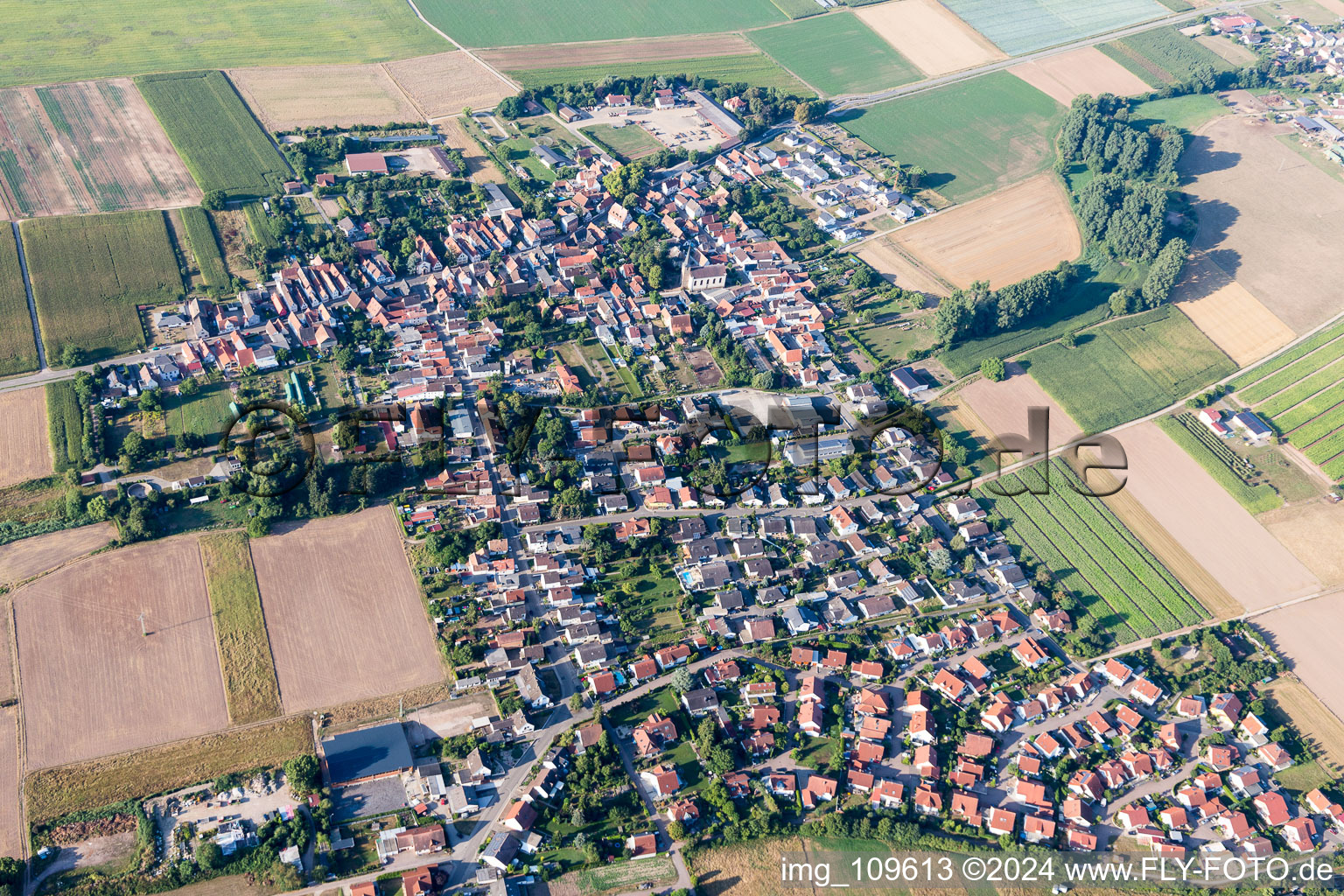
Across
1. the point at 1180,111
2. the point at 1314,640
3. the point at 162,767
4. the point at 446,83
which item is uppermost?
the point at 446,83

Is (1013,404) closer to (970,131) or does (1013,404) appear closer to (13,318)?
(970,131)

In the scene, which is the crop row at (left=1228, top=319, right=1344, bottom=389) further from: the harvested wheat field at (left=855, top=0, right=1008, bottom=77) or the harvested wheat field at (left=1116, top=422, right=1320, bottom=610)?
the harvested wheat field at (left=855, top=0, right=1008, bottom=77)

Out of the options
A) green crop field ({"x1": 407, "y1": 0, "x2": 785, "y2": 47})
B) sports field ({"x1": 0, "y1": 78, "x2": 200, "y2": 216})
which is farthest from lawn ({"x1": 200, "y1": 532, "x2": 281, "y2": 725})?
green crop field ({"x1": 407, "y1": 0, "x2": 785, "y2": 47})

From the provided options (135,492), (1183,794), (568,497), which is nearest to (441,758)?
(568,497)

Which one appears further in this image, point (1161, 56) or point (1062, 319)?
point (1161, 56)

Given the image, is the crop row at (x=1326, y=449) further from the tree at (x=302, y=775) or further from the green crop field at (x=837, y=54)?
the tree at (x=302, y=775)

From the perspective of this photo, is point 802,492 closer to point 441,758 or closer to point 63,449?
point 441,758

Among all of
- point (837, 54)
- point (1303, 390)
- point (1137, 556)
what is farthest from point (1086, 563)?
point (837, 54)
